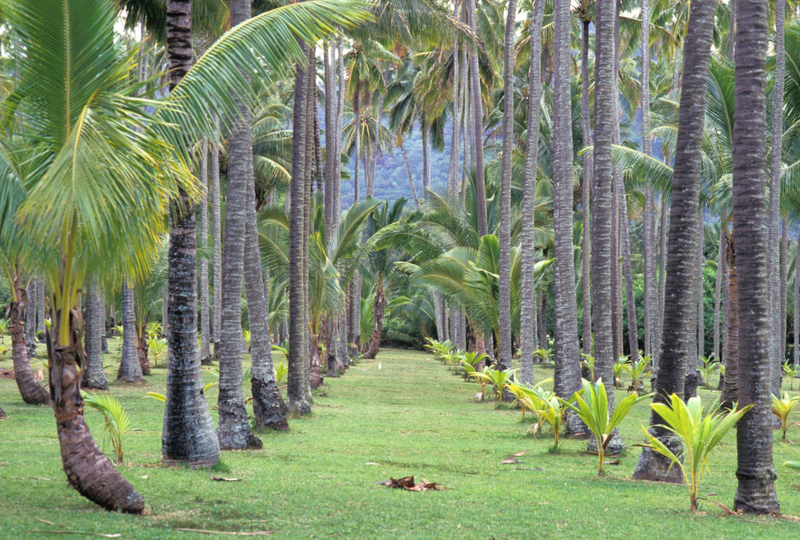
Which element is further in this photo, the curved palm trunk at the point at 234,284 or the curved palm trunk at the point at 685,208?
the curved palm trunk at the point at 234,284

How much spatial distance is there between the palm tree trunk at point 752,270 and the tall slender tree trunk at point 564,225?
490cm

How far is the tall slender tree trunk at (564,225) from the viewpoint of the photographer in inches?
449

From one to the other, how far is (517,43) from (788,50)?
1378 cm

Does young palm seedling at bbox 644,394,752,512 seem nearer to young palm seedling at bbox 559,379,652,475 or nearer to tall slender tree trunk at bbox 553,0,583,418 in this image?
young palm seedling at bbox 559,379,652,475

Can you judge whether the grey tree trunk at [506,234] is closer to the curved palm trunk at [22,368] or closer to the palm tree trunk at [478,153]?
the palm tree trunk at [478,153]

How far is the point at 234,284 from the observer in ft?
27.9

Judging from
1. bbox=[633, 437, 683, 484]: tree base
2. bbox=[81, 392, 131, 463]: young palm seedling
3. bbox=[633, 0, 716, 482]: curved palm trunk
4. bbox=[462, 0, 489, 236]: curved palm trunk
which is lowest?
bbox=[633, 437, 683, 484]: tree base

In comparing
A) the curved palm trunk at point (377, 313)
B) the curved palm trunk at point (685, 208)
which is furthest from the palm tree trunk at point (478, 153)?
the curved palm trunk at point (377, 313)

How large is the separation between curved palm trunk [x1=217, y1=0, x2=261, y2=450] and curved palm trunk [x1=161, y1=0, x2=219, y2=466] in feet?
4.55

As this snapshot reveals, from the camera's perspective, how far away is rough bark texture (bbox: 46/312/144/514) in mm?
4918

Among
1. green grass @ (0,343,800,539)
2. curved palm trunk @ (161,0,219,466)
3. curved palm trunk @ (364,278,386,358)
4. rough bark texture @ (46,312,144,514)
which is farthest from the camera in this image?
curved palm trunk @ (364,278,386,358)

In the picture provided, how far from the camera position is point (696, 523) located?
5.70 meters

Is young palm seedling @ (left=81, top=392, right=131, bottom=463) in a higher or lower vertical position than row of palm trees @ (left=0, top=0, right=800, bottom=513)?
lower

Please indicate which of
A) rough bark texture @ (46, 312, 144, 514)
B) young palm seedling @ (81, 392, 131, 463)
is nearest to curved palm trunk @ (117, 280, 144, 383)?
young palm seedling @ (81, 392, 131, 463)
